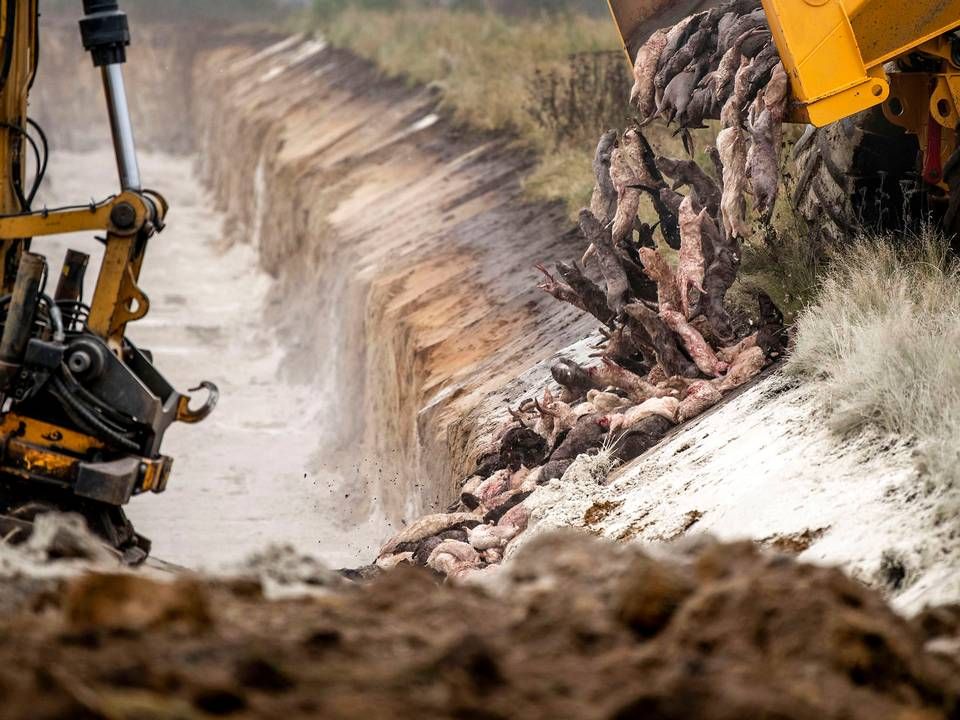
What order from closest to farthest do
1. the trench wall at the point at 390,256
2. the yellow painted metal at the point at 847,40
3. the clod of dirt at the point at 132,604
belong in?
the clod of dirt at the point at 132,604, the yellow painted metal at the point at 847,40, the trench wall at the point at 390,256

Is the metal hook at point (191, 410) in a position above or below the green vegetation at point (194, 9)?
below

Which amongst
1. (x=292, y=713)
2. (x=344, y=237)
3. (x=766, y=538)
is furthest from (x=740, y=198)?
(x=344, y=237)

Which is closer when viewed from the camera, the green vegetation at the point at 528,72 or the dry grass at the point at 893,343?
the dry grass at the point at 893,343

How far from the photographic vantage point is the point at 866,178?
8.71m

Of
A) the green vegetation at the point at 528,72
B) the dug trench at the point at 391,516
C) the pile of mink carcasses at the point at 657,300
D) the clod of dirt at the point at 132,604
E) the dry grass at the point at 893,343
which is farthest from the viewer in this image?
the green vegetation at the point at 528,72

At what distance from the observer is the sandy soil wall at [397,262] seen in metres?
11.0

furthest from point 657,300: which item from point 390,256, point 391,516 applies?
point 390,256

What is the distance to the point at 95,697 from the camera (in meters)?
Answer: 3.02

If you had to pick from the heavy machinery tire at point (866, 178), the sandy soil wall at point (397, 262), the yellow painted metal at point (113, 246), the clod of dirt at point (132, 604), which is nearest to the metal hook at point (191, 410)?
the yellow painted metal at point (113, 246)

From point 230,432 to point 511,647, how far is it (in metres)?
12.0

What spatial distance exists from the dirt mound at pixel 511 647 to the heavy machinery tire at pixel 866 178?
471 centimetres

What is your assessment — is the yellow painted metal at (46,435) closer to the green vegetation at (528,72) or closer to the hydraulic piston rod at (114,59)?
the hydraulic piston rod at (114,59)

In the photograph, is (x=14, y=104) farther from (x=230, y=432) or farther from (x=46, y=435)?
(x=230, y=432)

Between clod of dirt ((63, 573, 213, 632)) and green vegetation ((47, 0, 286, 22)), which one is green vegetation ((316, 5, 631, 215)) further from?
green vegetation ((47, 0, 286, 22))
